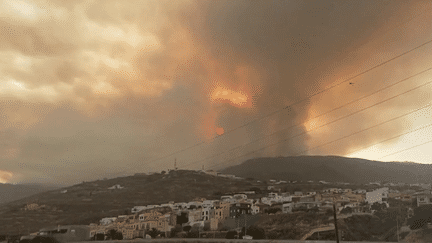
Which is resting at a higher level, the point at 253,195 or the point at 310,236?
the point at 253,195

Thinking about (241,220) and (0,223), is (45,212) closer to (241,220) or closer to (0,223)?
(0,223)

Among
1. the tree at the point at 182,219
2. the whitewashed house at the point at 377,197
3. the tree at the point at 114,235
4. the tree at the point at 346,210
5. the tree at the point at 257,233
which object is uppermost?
the whitewashed house at the point at 377,197

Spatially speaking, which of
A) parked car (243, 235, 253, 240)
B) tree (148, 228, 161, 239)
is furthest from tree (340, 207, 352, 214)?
tree (148, 228, 161, 239)

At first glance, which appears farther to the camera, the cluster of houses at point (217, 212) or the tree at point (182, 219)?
the tree at point (182, 219)

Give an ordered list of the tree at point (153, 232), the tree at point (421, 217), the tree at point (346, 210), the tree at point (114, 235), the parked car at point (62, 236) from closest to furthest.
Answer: the tree at point (421, 217), the parked car at point (62, 236), the tree at point (346, 210), the tree at point (114, 235), the tree at point (153, 232)

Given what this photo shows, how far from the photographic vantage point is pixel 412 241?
88.8m

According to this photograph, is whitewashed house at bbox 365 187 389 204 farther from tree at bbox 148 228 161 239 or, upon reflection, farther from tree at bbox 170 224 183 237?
tree at bbox 148 228 161 239

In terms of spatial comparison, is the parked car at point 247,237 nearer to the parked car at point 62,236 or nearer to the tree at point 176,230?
the tree at point 176,230

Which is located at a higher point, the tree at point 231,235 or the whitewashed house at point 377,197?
the whitewashed house at point 377,197

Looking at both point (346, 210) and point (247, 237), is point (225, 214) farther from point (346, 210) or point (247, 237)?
point (346, 210)

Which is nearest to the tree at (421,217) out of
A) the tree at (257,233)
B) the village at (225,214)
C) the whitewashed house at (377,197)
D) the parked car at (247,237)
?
the village at (225,214)

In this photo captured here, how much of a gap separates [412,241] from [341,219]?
2464 cm

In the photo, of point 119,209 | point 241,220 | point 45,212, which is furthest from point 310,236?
point 45,212

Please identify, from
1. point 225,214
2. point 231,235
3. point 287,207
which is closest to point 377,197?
point 287,207
